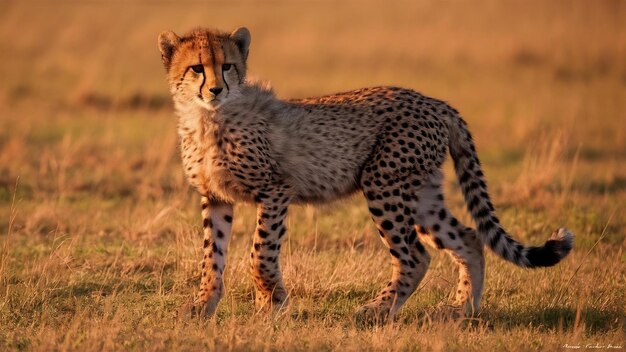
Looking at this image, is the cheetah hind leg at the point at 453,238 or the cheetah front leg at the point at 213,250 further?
the cheetah hind leg at the point at 453,238

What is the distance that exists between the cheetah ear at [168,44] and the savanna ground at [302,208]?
1137mm

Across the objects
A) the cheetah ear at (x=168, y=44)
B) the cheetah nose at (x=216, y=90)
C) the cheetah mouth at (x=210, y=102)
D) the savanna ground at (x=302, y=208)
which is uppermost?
the cheetah ear at (x=168, y=44)

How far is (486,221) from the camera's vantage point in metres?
5.62

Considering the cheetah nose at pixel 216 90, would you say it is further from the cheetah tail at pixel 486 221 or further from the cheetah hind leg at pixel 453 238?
the cheetah tail at pixel 486 221

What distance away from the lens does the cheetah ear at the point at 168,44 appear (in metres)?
5.48

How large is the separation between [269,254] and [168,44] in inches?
49.2

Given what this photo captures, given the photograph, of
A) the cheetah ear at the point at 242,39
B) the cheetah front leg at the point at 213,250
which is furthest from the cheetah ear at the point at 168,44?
the cheetah front leg at the point at 213,250

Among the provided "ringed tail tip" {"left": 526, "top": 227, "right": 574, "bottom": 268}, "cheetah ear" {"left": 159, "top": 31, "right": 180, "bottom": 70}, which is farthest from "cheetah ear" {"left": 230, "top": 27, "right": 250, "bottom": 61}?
"ringed tail tip" {"left": 526, "top": 227, "right": 574, "bottom": 268}

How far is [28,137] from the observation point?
35.4 ft

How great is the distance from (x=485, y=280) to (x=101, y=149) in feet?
17.3

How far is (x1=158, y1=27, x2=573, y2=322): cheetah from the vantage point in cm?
534

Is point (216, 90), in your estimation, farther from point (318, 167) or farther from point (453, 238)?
point (453, 238)

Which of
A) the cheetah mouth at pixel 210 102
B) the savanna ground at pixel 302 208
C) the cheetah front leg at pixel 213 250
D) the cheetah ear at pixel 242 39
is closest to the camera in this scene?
the savanna ground at pixel 302 208

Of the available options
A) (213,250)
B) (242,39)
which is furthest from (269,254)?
(242,39)
